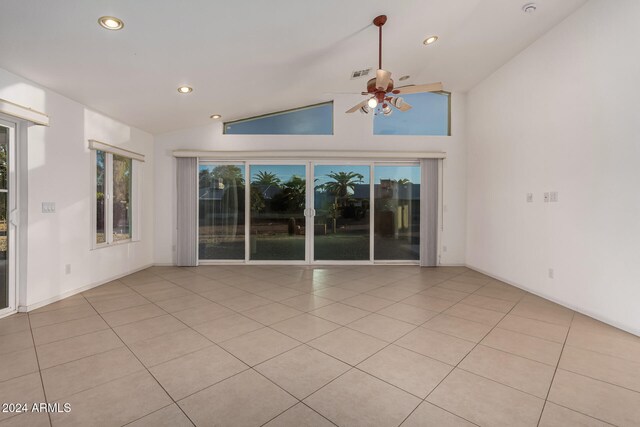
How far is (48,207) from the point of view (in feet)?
11.1

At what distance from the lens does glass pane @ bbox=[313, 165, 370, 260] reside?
566cm

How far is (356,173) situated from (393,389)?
4.32 m

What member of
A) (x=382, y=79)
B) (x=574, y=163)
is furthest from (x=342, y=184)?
(x=574, y=163)

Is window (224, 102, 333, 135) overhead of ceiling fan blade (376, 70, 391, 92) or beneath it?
overhead

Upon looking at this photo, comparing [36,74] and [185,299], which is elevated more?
[36,74]

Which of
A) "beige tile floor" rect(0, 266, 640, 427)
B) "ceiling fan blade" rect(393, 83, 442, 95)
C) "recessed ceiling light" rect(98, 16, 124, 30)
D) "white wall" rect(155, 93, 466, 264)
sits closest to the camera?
"beige tile floor" rect(0, 266, 640, 427)

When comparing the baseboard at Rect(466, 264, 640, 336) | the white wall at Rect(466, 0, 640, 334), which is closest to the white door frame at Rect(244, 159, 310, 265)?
the white wall at Rect(466, 0, 640, 334)

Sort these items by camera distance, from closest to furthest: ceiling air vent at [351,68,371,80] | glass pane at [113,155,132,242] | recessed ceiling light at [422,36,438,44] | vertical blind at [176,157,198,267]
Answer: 1. recessed ceiling light at [422,36,438,44]
2. ceiling air vent at [351,68,371,80]
3. glass pane at [113,155,132,242]
4. vertical blind at [176,157,198,267]

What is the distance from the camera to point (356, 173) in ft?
18.6

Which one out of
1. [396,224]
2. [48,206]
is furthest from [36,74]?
[396,224]

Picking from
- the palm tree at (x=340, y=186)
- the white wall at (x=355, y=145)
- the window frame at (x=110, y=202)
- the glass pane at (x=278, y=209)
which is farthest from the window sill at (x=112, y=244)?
the palm tree at (x=340, y=186)

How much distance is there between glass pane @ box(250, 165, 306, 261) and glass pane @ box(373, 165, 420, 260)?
1.53 metres

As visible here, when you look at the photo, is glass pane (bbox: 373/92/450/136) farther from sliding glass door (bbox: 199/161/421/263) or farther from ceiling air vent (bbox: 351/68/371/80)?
ceiling air vent (bbox: 351/68/371/80)

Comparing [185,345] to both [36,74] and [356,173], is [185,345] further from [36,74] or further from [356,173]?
[356,173]
